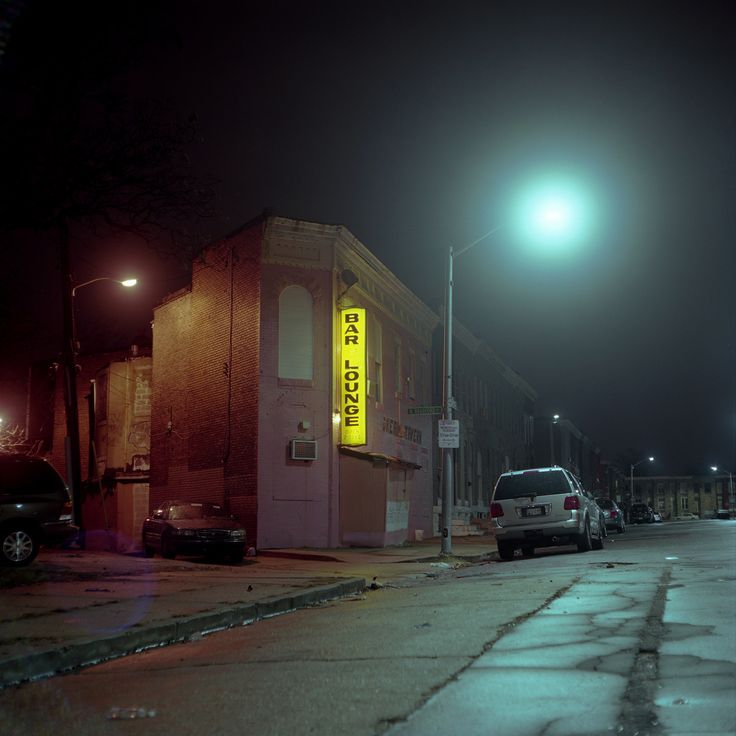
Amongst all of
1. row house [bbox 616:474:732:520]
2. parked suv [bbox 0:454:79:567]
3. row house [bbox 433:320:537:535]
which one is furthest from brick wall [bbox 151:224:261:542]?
row house [bbox 616:474:732:520]

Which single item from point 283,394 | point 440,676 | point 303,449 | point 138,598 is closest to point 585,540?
point 303,449

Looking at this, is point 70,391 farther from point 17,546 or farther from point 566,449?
point 566,449

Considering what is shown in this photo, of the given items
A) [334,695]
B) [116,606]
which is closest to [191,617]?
[116,606]

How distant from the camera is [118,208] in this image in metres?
14.3

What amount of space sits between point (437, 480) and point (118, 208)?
83.2 feet

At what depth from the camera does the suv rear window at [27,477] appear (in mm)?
15992

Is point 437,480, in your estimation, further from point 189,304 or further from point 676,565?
point 676,565

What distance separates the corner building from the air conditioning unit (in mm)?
30

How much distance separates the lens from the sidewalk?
311 inches

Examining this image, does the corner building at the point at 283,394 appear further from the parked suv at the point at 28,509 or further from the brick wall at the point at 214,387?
the parked suv at the point at 28,509

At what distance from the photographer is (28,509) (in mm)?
15938

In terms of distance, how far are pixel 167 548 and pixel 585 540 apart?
937 cm

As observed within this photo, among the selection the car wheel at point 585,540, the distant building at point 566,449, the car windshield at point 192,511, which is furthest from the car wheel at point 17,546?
the distant building at point 566,449

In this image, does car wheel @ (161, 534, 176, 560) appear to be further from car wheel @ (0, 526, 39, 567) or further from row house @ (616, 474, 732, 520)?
row house @ (616, 474, 732, 520)
